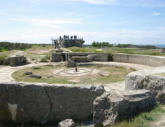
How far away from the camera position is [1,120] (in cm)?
579

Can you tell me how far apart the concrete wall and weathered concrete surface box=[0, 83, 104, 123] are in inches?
321

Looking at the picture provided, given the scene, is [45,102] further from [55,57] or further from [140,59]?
[55,57]

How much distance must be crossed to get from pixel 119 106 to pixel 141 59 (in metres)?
11.7

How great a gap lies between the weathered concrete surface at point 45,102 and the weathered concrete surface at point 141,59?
8.14 m

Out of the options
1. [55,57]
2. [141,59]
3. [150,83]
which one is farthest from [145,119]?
[55,57]

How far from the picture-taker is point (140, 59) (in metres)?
14.5

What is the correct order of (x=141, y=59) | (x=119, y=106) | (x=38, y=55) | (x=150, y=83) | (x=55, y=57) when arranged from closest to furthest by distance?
(x=119, y=106) → (x=150, y=83) → (x=141, y=59) → (x=55, y=57) → (x=38, y=55)

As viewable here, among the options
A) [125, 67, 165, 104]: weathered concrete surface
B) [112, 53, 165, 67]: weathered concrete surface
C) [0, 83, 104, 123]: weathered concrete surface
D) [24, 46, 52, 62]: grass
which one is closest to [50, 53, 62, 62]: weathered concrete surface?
[24, 46, 52, 62]: grass

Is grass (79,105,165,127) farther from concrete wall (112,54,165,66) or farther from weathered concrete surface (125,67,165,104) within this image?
concrete wall (112,54,165,66)

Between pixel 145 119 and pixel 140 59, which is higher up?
pixel 140 59

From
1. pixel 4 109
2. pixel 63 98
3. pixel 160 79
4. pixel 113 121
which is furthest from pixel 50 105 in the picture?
pixel 160 79

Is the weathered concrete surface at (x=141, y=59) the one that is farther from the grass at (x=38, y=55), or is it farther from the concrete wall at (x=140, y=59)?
the grass at (x=38, y=55)

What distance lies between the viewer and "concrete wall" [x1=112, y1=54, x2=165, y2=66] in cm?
1210

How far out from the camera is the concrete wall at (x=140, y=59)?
39.7ft
